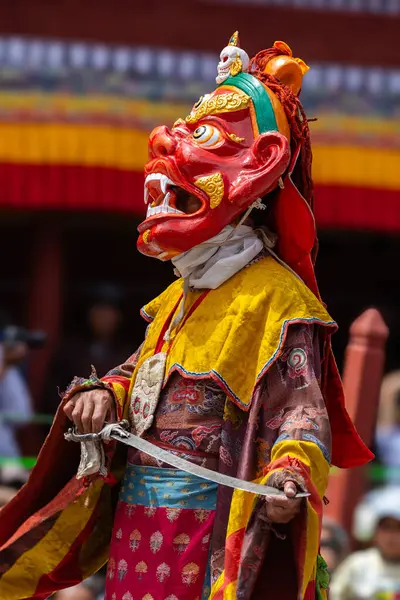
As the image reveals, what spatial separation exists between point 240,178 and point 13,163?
207 inches

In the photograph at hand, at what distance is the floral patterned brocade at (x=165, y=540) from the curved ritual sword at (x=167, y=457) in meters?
0.06

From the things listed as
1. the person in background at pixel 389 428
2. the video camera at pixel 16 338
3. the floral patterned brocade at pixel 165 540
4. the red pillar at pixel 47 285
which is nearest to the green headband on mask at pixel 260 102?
the floral patterned brocade at pixel 165 540

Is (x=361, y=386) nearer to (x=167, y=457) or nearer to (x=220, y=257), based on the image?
(x=220, y=257)

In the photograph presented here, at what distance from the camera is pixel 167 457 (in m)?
4.03

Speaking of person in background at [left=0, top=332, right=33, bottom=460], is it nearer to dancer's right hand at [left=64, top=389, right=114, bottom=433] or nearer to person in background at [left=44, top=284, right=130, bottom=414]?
person in background at [left=44, top=284, right=130, bottom=414]

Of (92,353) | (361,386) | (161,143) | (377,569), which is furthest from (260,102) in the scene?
(92,353)

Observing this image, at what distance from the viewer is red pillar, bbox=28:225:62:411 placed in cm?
965

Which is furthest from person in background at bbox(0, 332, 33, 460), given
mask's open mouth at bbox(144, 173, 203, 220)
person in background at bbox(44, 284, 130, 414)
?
mask's open mouth at bbox(144, 173, 203, 220)

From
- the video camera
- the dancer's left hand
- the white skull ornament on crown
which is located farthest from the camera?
the video camera

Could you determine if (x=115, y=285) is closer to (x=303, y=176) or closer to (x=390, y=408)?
(x=390, y=408)

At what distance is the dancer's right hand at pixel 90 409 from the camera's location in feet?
13.6

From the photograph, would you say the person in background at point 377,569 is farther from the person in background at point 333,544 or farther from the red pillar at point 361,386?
the red pillar at point 361,386

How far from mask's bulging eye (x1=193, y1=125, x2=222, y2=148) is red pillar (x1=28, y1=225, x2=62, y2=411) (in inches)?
209

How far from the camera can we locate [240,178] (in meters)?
4.12
